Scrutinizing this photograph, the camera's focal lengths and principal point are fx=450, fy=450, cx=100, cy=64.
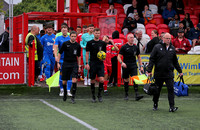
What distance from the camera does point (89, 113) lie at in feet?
34.6

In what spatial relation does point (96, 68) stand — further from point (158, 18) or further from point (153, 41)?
point (158, 18)

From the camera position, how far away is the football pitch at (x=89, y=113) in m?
8.71

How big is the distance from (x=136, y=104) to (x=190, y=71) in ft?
18.0

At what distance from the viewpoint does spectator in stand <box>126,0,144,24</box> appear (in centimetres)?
2196

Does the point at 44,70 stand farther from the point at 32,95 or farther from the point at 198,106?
the point at 198,106

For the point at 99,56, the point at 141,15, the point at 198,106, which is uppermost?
the point at 141,15

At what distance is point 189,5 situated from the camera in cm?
2691

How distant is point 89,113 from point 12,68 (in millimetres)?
5335

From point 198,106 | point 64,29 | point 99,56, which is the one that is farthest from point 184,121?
point 64,29

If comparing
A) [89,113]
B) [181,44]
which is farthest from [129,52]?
[181,44]

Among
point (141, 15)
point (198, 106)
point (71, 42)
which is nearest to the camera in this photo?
point (198, 106)

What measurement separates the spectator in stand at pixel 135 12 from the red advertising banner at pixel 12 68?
8.26 metres

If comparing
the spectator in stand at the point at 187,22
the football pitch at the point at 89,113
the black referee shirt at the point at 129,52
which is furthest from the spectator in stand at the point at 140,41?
the spectator in stand at the point at 187,22

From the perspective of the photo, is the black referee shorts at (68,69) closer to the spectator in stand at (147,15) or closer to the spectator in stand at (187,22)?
the spectator in stand at (147,15)
